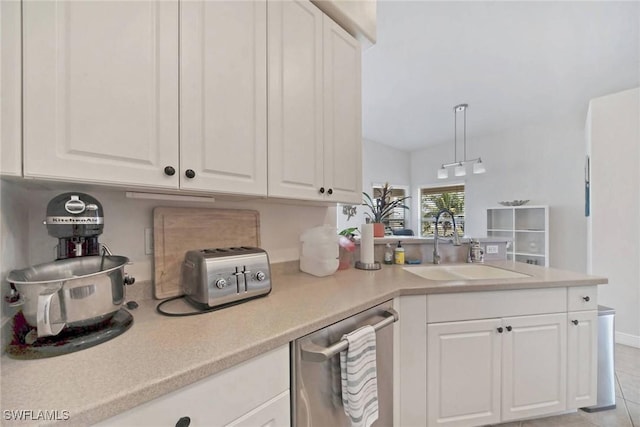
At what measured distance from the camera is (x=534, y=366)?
54.8 inches

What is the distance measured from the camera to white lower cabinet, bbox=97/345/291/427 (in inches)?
21.0

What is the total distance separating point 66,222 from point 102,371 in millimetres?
422

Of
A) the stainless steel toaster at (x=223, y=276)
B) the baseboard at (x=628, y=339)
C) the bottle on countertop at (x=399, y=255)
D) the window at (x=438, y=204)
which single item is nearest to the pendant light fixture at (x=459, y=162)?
the window at (x=438, y=204)

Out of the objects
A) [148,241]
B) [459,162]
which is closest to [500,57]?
[459,162]

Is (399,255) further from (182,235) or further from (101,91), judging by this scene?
(101,91)

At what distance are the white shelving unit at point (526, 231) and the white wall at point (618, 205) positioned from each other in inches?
44.9

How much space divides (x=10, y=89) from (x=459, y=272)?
2254 millimetres

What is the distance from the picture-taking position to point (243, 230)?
4.47ft

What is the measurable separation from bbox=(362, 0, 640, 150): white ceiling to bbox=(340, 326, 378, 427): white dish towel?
2296mm

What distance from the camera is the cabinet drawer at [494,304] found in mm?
1289

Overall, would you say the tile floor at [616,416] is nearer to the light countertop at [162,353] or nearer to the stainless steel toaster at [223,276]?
the light countertop at [162,353]

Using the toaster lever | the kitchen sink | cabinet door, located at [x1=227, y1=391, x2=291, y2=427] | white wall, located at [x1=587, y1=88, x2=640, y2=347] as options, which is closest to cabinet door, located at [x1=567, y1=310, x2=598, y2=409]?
the kitchen sink

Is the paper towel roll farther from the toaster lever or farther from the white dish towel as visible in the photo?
the toaster lever

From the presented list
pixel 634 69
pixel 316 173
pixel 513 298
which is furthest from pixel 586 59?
pixel 316 173
